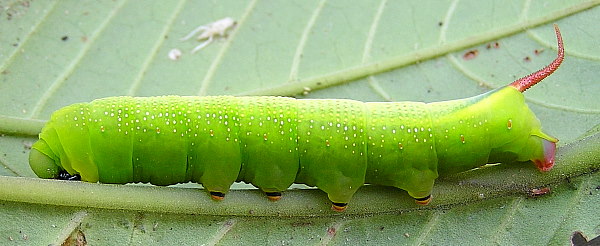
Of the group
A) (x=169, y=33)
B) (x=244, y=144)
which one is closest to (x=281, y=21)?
(x=169, y=33)

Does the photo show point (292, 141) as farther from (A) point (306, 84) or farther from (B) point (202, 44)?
(B) point (202, 44)

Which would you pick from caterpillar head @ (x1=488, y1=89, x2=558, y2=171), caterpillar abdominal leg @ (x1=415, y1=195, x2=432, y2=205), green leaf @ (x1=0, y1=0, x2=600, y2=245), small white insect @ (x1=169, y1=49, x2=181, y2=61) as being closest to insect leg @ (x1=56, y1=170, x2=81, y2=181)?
green leaf @ (x1=0, y1=0, x2=600, y2=245)

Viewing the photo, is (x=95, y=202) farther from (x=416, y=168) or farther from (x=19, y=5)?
(x=19, y=5)

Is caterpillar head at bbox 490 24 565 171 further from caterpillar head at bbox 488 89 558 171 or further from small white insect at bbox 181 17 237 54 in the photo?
small white insect at bbox 181 17 237 54

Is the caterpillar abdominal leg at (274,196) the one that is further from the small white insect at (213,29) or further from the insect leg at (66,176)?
the small white insect at (213,29)

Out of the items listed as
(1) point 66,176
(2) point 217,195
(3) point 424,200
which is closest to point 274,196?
(2) point 217,195

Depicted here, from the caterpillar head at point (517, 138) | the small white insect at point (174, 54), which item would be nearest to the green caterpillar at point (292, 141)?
the caterpillar head at point (517, 138)
